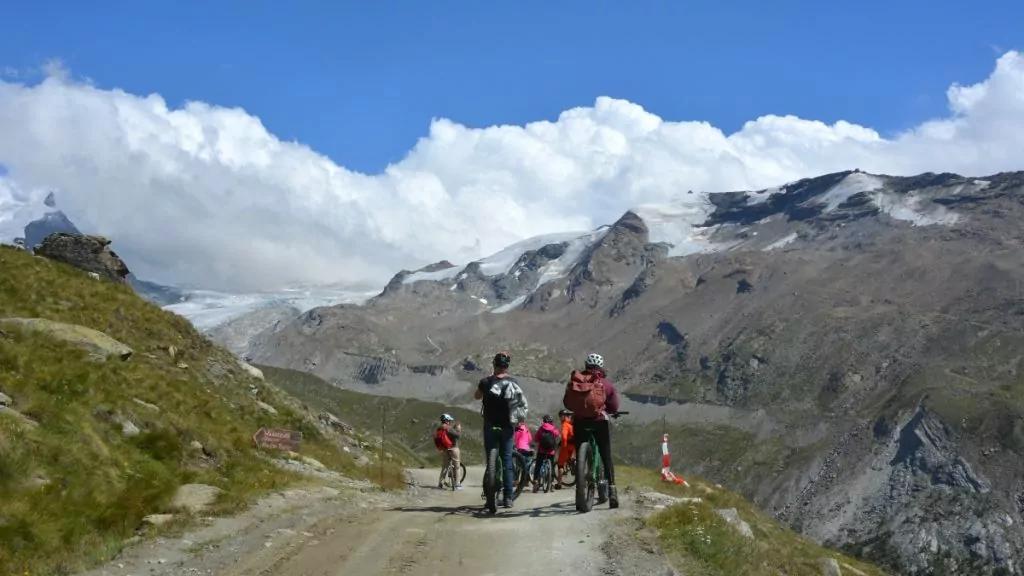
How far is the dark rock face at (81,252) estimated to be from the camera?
4428 cm

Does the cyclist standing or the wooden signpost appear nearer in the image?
the cyclist standing

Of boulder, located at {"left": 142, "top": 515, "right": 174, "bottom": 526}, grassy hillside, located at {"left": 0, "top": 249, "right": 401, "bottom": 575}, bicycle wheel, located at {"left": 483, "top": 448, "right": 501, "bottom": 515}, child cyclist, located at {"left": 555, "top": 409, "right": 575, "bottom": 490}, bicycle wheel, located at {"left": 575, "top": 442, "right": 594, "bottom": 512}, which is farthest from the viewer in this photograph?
child cyclist, located at {"left": 555, "top": 409, "right": 575, "bottom": 490}

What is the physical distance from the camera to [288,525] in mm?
14070

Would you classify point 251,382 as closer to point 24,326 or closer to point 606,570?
point 24,326

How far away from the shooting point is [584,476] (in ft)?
53.3

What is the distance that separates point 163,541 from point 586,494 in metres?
7.57

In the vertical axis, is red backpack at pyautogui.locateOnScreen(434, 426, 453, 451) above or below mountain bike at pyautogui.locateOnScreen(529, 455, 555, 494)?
above

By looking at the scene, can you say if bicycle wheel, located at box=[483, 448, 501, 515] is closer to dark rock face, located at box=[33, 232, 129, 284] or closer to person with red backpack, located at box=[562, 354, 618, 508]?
person with red backpack, located at box=[562, 354, 618, 508]

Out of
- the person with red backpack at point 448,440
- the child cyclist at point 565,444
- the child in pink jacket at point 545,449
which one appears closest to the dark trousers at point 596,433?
the child cyclist at point 565,444

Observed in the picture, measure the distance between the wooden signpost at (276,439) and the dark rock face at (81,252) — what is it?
77.6ft

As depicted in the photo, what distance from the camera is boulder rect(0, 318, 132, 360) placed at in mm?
23125

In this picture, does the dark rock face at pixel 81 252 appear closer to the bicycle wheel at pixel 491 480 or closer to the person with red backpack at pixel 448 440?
the person with red backpack at pixel 448 440

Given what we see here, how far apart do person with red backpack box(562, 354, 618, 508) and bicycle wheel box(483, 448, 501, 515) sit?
1599 millimetres

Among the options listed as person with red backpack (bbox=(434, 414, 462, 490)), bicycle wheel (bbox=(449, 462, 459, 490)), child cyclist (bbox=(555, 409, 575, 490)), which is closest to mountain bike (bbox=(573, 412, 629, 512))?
child cyclist (bbox=(555, 409, 575, 490))
